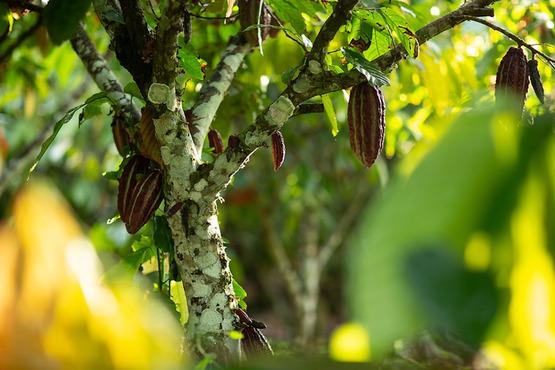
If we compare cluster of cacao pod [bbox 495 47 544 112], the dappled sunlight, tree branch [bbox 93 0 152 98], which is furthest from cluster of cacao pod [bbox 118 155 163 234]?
the dappled sunlight

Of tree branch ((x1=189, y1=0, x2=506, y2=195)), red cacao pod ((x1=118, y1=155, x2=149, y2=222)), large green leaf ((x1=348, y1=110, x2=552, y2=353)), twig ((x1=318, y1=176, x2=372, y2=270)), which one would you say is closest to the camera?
large green leaf ((x1=348, y1=110, x2=552, y2=353))

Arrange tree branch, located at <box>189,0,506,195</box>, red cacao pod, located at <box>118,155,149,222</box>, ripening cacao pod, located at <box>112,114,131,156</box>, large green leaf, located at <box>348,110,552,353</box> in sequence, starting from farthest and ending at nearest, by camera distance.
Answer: ripening cacao pod, located at <box>112,114,131,156</box> < red cacao pod, located at <box>118,155,149,222</box> < tree branch, located at <box>189,0,506,195</box> < large green leaf, located at <box>348,110,552,353</box>

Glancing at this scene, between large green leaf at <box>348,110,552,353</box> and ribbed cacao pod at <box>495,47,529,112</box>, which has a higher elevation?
ribbed cacao pod at <box>495,47,529,112</box>

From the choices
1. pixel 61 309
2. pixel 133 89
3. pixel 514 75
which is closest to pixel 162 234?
pixel 133 89

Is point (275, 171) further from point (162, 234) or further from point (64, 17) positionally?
point (64, 17)

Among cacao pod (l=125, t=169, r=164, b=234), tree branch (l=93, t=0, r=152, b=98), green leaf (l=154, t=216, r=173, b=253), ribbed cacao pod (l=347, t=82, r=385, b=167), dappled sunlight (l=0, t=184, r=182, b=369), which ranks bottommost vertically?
dappled sunlight (l=0, t=184, r=182, b=369)

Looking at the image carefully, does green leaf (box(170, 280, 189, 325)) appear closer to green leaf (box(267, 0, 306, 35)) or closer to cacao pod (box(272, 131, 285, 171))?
cacao pod (box(272, 131, 285, 171))

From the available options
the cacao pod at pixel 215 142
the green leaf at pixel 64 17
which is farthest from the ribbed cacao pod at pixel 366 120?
the green leaf at pixel 64 17
